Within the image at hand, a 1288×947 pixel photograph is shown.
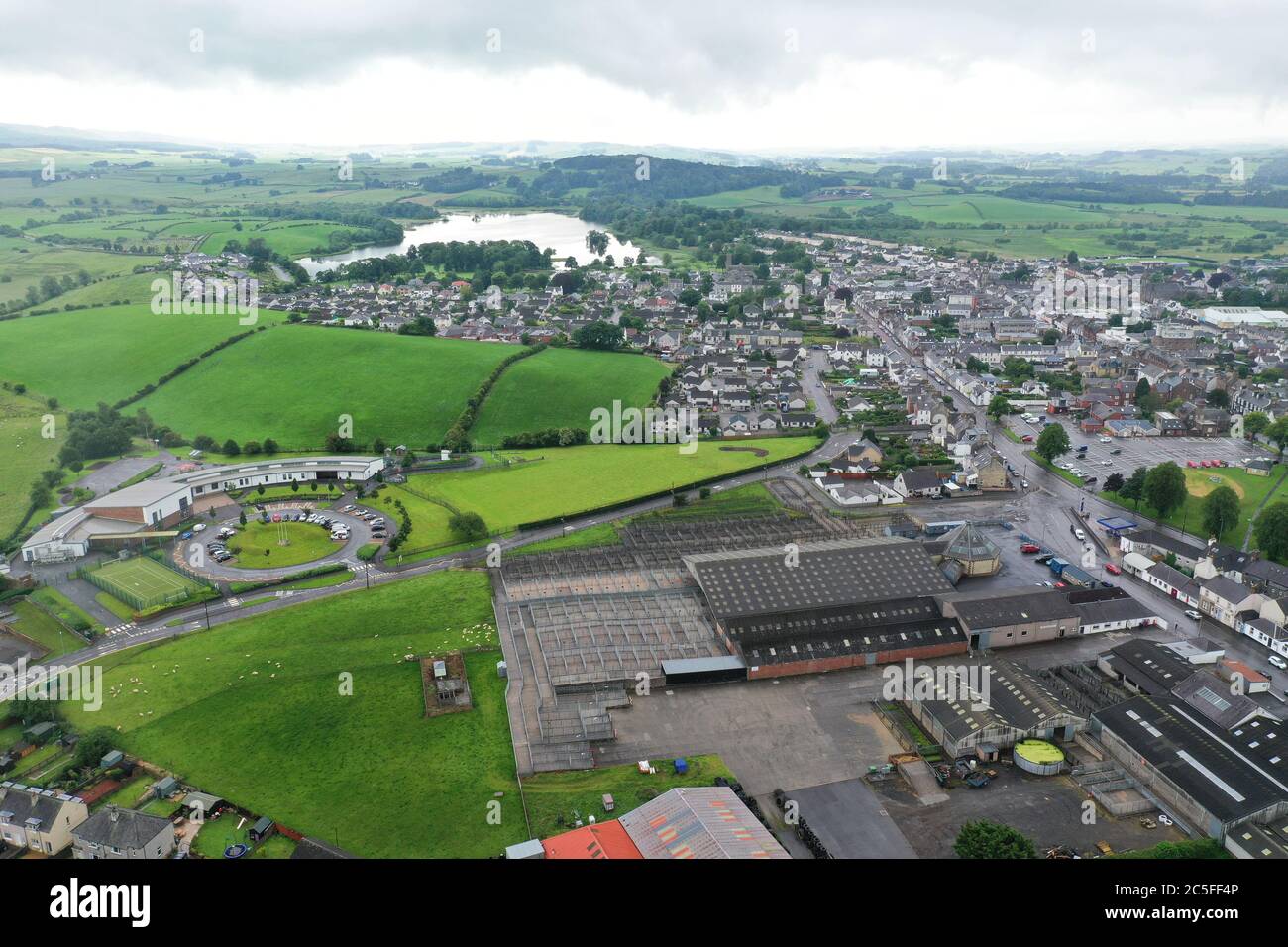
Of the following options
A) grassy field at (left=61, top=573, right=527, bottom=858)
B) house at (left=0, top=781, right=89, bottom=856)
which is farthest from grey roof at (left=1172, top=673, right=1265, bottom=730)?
house at (left=0, top=781, right=89, bottom=856)

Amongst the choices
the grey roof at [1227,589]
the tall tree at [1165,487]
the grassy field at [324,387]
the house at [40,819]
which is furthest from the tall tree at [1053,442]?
the house at [40,819]

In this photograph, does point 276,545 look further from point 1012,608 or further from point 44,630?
point 1012,608

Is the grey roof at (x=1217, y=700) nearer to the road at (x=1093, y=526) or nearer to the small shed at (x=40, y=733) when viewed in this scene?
the road at (x=1093, y=526)

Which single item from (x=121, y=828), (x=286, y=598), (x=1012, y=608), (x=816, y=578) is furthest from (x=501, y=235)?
(x=121, y=828)

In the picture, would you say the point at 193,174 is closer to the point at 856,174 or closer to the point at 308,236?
the point at 308,236

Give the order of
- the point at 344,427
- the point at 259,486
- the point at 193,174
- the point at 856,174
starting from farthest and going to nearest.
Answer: the point at 856,174, the point at 193,174, the point at 344,427, the point at 259,486
